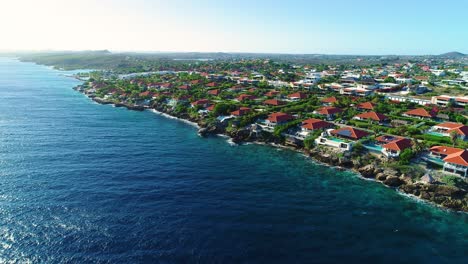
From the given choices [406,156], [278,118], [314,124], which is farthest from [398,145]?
[278,118]

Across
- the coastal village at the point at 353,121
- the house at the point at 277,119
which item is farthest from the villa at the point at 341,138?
the house at the point at 277,119

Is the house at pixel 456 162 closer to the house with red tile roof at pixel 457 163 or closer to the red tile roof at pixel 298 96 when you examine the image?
the house with red tile roof at pixel 457 163

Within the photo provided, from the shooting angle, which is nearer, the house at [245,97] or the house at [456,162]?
the house at [456,162]

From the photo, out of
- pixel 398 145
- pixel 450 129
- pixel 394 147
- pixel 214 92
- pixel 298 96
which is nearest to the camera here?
pixel 394 147

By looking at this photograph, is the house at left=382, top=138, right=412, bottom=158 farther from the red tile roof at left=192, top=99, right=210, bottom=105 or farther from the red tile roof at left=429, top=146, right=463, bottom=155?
the red tile roof at left=192, top=99, right=210, bottom=105

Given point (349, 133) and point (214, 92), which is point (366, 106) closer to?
point (349, 133)

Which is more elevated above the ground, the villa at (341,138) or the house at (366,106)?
the house at (366,106)
